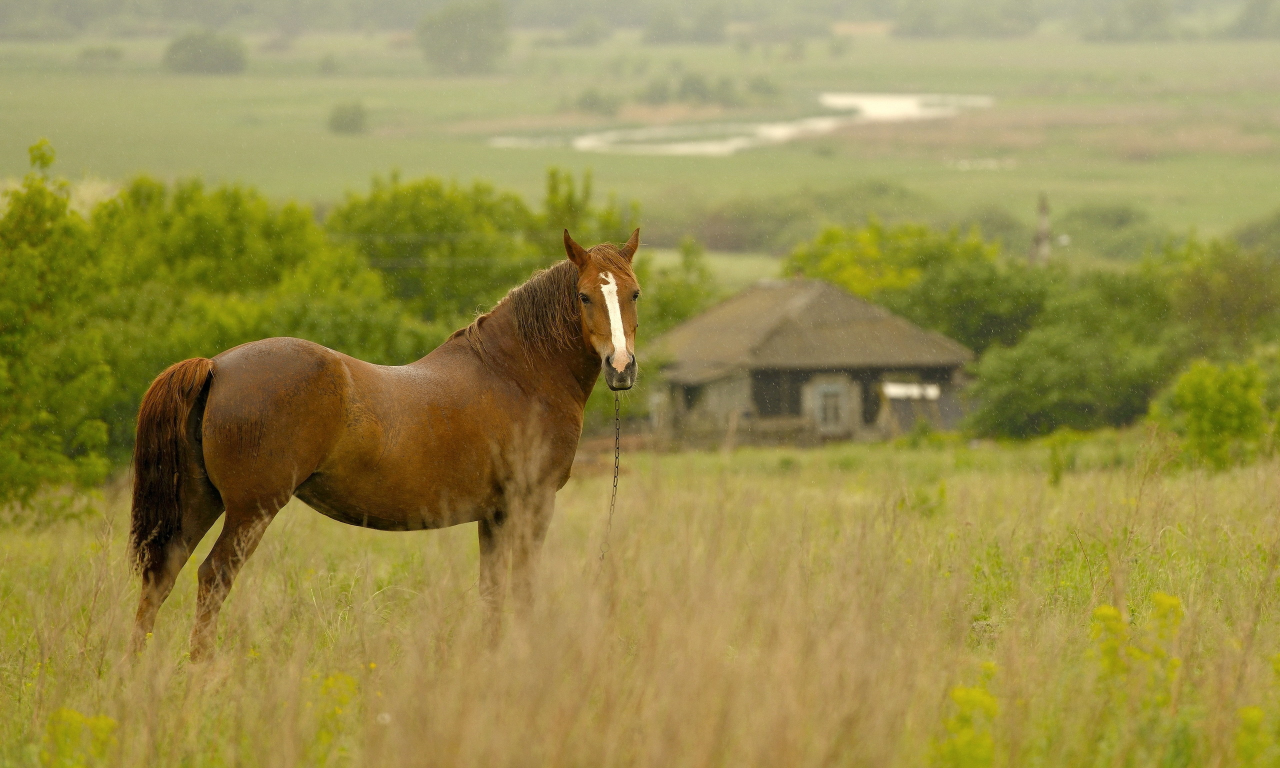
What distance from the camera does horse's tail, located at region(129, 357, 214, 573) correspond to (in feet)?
17.5

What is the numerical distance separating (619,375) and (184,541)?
2153mm

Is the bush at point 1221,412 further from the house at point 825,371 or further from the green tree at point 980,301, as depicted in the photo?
the green tree at point 980,301

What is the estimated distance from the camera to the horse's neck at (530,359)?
616cm

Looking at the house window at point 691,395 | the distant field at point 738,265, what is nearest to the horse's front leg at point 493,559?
the house window at point 691,395

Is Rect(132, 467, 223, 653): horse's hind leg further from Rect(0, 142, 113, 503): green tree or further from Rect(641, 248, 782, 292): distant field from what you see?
Rect(641, 248, 782, 292): distant field

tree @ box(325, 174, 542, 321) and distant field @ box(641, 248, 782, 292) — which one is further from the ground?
tree @ box(325, 174, 542, 321)

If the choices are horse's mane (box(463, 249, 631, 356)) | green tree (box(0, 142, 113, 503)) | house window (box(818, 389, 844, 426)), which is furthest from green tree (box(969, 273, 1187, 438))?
horse's mane (box(463, 249, 631, 356))

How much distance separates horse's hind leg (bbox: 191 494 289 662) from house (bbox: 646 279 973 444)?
4192 cm

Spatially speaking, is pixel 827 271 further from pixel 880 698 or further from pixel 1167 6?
pixel 1167 6

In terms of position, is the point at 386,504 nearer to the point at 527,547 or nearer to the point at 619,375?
the point at 527,547

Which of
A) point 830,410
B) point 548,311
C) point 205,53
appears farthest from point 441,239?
point 205,53

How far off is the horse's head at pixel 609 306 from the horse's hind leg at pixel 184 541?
1940 millimetres

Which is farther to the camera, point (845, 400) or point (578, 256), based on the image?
point (845, 400)

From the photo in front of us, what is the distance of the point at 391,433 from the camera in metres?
5.65
